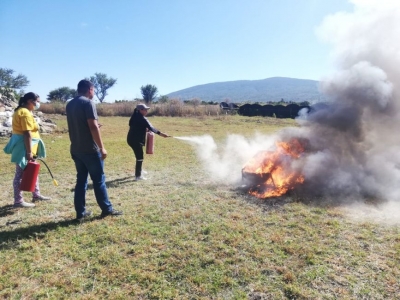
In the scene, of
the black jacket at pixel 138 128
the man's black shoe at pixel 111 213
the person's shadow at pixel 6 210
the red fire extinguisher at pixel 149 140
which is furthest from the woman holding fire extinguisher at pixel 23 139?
the red fire extinguisher at pixel 149 140

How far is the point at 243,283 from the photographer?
317 cm

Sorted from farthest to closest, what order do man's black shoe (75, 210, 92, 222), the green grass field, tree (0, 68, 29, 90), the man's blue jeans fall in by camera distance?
tree (0, 68, 29, 90)
man's black shoe (75, 210, 92, 222)
the man's blue jeans
the green grass field

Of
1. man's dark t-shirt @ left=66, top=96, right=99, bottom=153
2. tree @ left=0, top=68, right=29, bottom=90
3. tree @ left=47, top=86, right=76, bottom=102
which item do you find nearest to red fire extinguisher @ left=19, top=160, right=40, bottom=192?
man's dark t-shirt @ left=66, top=96, right=99, bottom=153

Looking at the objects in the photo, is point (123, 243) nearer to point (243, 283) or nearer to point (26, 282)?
point (26, 282)

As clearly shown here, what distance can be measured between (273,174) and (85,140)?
443cm

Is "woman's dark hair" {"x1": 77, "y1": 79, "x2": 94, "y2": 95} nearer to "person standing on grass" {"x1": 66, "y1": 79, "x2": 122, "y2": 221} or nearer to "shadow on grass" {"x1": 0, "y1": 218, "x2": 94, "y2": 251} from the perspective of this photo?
"person standing on grass" {"x1": 66, "y1": 79, "x2": 122, "y2": 221}

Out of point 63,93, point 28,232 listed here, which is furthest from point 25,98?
point 63,93

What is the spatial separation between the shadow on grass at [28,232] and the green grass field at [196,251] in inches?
0.6

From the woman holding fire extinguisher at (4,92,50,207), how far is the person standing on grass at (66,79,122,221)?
3.50 feet

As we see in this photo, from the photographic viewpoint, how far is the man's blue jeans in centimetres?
455

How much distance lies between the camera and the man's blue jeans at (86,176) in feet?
14.9

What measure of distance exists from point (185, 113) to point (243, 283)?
105 ft

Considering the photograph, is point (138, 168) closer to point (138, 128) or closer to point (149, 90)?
point (138, 128)

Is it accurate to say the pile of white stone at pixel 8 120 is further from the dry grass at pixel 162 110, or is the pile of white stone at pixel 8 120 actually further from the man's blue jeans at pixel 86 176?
the dry grass at pixel 162 110
